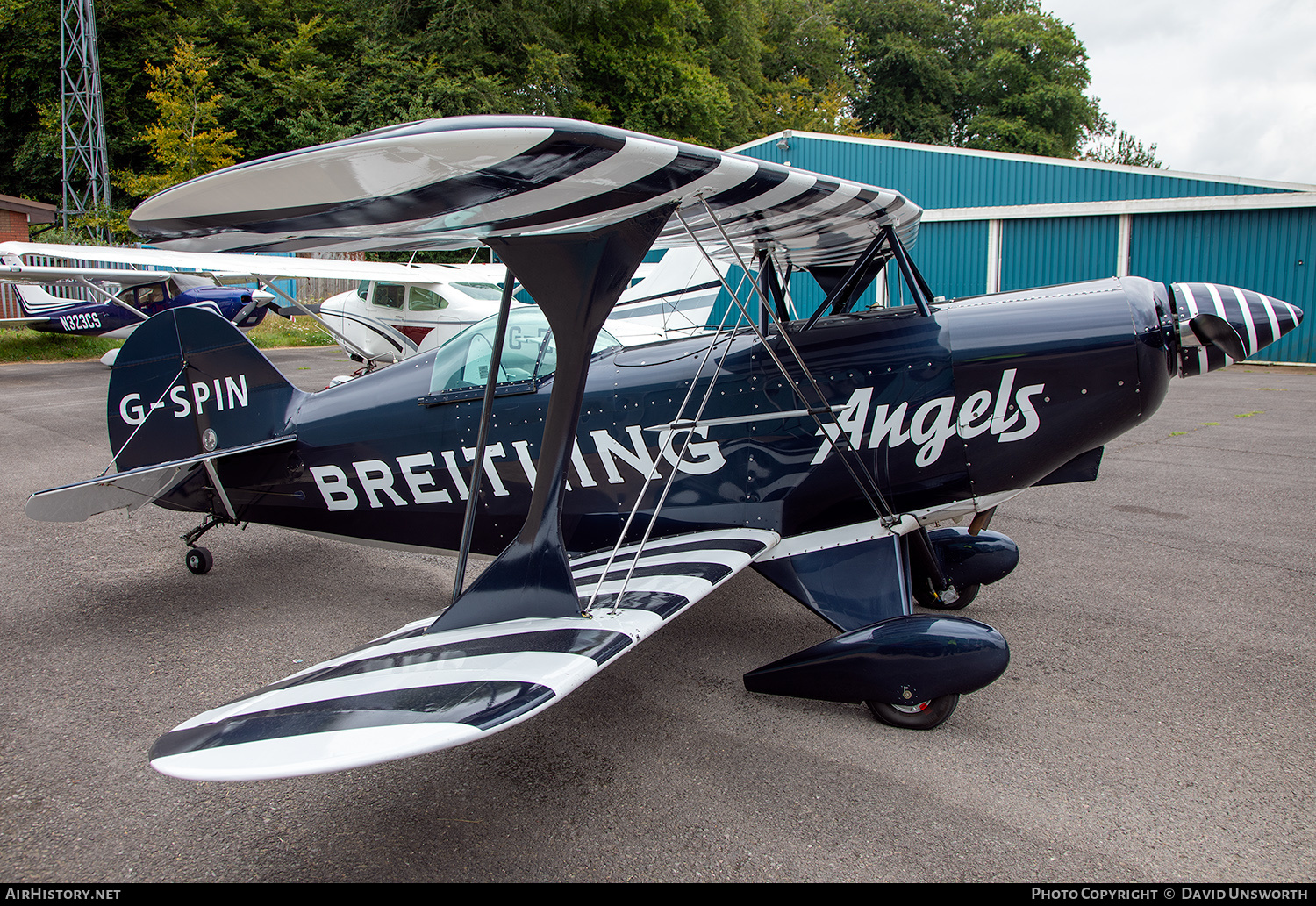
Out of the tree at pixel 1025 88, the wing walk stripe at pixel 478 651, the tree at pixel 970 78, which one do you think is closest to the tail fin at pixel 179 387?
the wing walk stripe at pixel 478 651

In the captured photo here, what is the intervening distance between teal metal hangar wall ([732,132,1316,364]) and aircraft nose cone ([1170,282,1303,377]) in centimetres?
1111

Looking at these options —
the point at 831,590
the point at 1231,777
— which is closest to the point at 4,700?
the point at 831,590

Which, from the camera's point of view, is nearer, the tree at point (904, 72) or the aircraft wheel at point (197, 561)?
the aircraft wheel at point (197, 561)

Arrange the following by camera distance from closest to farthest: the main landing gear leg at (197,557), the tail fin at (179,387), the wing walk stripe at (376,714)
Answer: the wing walk stripe at (376,714), the tail fin at (179,387), the main landing gear leg at (197,557)

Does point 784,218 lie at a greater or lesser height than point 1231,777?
greater

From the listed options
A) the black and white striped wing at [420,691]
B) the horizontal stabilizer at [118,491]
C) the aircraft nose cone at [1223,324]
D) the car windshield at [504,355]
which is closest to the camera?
the black and white striped wing at [420,691]

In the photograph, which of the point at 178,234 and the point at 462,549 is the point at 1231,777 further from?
the point at 178,234

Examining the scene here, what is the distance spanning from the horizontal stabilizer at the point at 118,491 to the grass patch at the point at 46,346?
17.2 metres

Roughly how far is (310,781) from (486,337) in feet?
7.60

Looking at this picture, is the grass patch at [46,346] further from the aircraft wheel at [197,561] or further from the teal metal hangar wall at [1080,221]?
the teal metal hangar wall at [1080,221]

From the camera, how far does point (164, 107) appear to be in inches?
1107

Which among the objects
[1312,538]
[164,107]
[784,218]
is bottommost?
[1312,538]

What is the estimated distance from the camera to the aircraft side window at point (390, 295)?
1504 cm

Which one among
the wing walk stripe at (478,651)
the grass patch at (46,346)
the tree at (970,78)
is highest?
the tree at (970,78)
